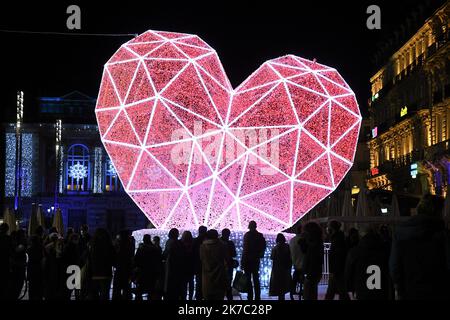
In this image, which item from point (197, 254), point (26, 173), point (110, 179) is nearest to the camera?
point (197, 254)

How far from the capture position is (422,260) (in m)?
7.12

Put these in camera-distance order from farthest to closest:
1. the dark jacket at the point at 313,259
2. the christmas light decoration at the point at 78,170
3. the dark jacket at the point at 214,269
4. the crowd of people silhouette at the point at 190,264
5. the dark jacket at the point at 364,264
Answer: the christmas light decoration at the point at 78,170 < the dark jacket at the point at 313,259 < the dark jacket at the point at 214,269 < the crowd of people silhouette at the point at 190,264 < the dark jacket at the point at 364,264

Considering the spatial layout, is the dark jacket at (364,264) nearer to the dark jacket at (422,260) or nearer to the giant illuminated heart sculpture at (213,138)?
the dark jacket at (422,260)

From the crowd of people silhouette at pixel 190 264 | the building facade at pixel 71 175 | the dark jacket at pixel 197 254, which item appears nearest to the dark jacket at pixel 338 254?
the crowd of people silhouette at pixel 190 264

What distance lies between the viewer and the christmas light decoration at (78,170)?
6419cm

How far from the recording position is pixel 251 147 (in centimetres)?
1750

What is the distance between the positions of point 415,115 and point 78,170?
2941 centimetres

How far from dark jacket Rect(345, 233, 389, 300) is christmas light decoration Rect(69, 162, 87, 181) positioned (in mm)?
55864

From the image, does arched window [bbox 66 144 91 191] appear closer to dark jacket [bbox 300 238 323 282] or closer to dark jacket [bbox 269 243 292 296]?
dark jacket [bbox 269 243 292 296]

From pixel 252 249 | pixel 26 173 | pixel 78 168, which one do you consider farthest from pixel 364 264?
pixel 26 173

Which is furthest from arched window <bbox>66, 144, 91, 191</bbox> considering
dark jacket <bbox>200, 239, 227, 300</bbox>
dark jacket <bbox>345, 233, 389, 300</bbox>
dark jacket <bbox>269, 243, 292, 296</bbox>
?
dark jacket <bbox>345, 233, 389, 300</bbox>

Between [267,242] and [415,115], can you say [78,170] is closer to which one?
[415,115]

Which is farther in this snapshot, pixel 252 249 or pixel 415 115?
pixel 415 115

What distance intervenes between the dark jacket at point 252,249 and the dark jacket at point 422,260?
7.03 meters
